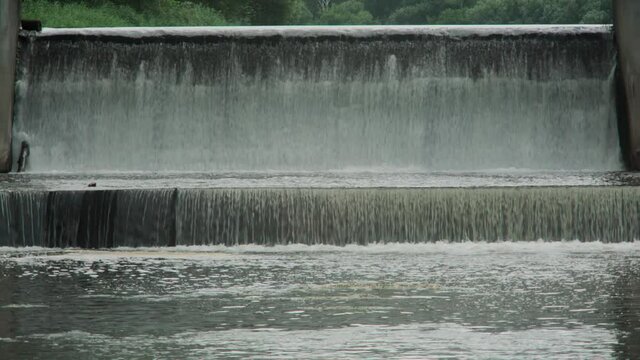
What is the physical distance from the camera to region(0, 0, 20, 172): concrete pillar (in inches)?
1000

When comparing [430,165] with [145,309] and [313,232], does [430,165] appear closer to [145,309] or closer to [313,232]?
[313,232]

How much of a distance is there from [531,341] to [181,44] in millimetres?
16252

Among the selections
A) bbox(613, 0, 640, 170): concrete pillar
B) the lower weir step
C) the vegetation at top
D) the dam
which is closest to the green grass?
the vegetation at top

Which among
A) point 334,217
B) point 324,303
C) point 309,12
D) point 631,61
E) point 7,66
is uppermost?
point 309,12

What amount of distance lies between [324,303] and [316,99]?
13871 millimetres

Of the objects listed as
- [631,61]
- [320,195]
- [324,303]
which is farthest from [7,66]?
[324,303]

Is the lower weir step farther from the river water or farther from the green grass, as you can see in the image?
the green grass

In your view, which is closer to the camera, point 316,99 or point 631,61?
point 631,61

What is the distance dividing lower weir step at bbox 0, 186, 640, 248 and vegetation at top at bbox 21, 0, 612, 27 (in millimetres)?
25169

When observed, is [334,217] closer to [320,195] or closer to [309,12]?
[320,195]

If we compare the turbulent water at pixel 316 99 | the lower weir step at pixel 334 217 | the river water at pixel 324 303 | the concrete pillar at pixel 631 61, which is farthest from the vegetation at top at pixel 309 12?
the river water at pixel 324 303

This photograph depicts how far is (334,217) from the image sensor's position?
728 inches

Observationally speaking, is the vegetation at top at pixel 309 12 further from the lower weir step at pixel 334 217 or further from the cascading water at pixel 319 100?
the lower weir step at pixel 334 217

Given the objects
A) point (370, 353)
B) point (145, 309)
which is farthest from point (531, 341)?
point (145, 309)
